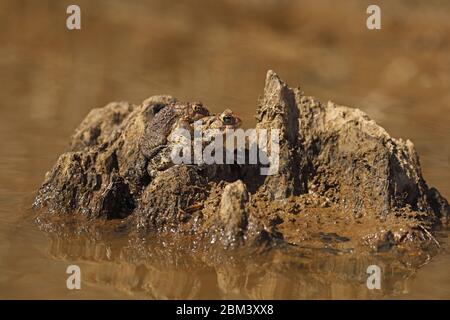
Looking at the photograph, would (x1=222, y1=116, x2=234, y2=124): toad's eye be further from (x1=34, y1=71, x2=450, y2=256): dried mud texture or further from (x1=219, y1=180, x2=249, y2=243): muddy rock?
(x1=219, y1=180, x2=249, y2=243): muddy rock

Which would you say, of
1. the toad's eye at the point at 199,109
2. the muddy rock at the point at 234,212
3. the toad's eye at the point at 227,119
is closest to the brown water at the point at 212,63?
the toad's eye at the point at 199,109

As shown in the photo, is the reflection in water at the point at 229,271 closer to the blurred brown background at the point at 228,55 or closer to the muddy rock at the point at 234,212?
the muddy rock at the point at 234,212

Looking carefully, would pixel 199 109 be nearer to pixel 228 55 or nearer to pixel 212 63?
pixel 212 63

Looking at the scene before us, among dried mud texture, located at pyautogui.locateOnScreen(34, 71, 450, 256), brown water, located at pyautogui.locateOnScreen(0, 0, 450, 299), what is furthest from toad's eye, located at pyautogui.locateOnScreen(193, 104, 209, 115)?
brown water, located at pyautogui.locateOnScreen(0, 0, 450, 299)

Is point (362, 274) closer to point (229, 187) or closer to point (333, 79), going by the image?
point (229, 187)

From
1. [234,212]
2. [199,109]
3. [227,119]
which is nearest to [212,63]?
[199,109]
